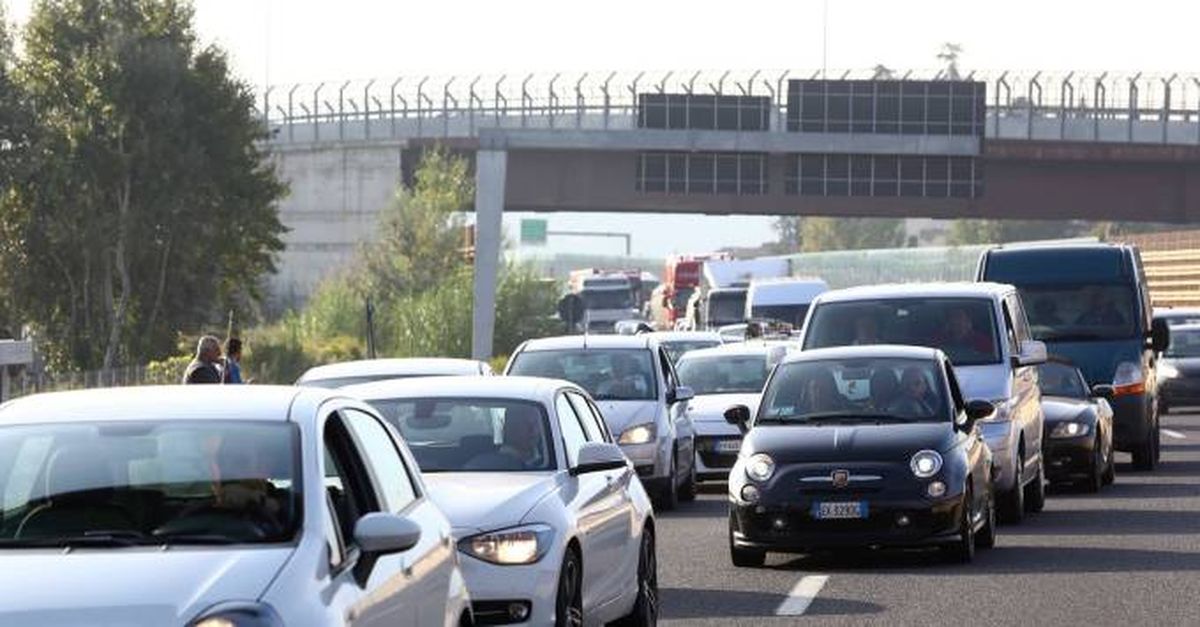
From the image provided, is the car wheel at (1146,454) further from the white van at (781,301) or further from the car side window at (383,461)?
the white van at (781,301)

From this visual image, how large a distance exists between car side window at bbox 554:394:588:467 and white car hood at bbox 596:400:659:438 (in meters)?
11.5

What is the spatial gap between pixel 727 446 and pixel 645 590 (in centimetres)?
1659

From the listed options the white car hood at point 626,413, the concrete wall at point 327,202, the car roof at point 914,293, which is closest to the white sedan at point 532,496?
the car roof at point 914,293

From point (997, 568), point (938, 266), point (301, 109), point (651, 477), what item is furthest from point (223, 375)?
point (301, 109)

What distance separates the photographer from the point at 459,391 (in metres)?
15.5

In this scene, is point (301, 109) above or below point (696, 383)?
above

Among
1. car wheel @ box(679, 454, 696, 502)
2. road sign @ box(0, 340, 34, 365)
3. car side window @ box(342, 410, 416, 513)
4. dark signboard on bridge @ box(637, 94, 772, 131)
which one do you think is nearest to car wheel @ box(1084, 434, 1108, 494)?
car wheel @ box(679, 454, 696, 502)

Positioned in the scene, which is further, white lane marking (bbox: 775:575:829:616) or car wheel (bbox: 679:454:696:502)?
car wheel (bbox: 679:454:696:502)

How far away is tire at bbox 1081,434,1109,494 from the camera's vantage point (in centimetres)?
2864

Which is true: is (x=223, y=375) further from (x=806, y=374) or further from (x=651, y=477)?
(x=806, y=374)

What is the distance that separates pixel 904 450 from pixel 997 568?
0.96 m

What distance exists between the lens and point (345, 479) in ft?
32.4

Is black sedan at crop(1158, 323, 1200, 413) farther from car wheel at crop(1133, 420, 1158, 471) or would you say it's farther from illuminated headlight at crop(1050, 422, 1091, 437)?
illuminated headlight at crop(1050, 422, 1091, 437)

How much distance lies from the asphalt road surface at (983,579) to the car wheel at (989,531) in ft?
0.30
